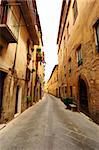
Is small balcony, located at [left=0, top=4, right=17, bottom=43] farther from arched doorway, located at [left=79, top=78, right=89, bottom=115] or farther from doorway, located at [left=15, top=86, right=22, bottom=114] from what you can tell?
arched doorway, located at [left=79, top=78, right=89, bottom=115]

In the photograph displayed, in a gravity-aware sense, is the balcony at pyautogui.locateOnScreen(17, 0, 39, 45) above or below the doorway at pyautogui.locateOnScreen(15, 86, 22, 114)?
above

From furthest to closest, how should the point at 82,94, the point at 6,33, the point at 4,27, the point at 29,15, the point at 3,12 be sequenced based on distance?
1. the point at 82,94
2. the point at 29,15
3. the point at 3,12
4. the point at 6,33
5. the point at 4,27

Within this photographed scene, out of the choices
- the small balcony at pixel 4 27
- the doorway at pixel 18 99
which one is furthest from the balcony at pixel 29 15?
the doorway at pixel 18 99

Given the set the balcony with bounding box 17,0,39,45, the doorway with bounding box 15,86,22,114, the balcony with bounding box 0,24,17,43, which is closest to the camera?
the balcony with bounding box 0,24,17,43

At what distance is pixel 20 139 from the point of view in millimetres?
3887

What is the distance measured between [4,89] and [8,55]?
1.59m

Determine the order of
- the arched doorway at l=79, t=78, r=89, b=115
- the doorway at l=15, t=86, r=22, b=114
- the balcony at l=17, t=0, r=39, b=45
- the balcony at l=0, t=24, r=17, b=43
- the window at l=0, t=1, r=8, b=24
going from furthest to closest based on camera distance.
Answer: the arched doorway at l=79, t=78, r=89, b=115 → the doorway at l=15, t=86, r=22, b=114 → the balcony at l=17, t=0, r=39, b=45 → the window at l=0, t=1, r=8, b=24 → the balcony at l=0, t=24, r=17, b=43

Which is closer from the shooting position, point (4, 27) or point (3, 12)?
point (4, 27)

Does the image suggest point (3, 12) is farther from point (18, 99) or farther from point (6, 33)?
point (18, 99)

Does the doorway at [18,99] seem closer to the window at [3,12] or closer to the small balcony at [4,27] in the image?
the small balcony at [4,27]

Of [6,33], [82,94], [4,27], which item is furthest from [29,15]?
[82,94]

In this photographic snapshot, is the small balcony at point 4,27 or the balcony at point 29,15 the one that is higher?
the balcony at point 29,15

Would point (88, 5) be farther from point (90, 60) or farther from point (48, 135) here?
point (48, 135)

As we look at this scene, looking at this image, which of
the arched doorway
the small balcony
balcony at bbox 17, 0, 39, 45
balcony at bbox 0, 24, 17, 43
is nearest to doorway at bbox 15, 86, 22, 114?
balcony at bbox 0, 24, 17, 43
